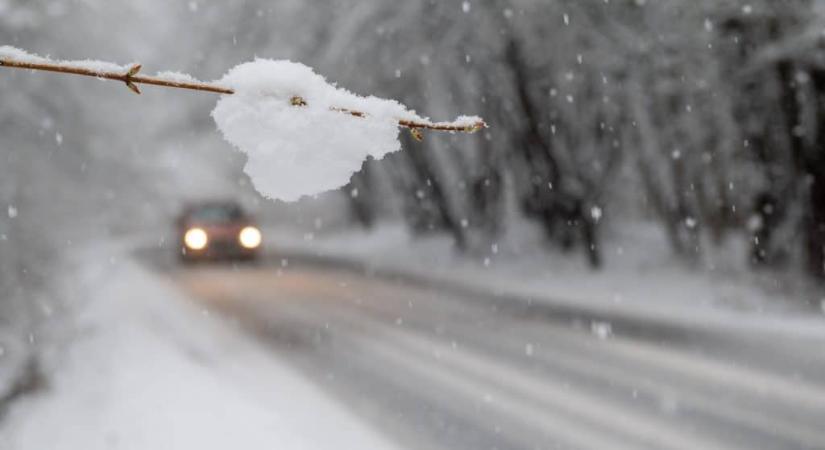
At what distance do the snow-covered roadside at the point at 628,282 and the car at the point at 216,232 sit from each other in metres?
3.21

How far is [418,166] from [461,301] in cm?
803

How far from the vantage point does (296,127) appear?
1.17 meters

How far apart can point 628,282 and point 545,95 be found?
161 inches

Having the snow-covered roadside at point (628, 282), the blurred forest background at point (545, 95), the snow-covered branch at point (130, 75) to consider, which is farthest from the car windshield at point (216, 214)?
the snow-covered branch at point (130, 75)

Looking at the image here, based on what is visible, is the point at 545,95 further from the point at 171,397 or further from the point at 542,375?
the point at 171,397

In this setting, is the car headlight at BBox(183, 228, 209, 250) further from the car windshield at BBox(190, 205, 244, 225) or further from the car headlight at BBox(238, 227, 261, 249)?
the car headlight at BBox(238, 227, 261, 249)

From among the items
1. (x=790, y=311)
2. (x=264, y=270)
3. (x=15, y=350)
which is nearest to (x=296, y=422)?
(x=15, y=350)

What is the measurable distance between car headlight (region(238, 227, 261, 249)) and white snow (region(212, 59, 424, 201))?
1495 centimetres

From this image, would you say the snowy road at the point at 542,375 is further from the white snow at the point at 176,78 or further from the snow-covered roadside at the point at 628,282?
the white snow at the point at 176,78

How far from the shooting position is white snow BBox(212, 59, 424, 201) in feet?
3.81

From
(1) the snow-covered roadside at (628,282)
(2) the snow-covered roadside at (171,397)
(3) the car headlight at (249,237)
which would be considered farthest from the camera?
(3) the car headlight at (249,237)

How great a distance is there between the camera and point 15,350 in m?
10.1

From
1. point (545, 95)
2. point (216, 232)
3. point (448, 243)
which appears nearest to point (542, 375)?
point (545, 95)

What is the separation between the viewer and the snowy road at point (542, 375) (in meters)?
5.30
